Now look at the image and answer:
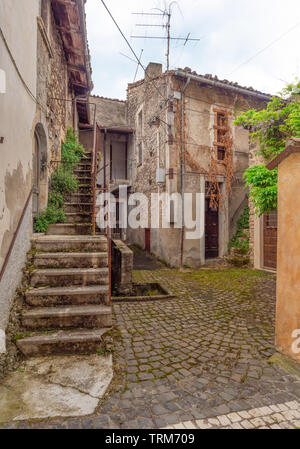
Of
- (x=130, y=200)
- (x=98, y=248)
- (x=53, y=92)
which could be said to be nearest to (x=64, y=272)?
(x=98, y=248)

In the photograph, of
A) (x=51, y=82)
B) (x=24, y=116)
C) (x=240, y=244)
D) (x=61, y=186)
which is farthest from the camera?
(x=240, y=244)

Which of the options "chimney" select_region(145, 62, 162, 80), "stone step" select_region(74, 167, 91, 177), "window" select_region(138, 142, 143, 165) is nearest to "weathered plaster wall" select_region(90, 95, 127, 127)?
"window" select_region(138, 142, 143, 165)

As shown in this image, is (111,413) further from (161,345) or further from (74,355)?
(161,345)

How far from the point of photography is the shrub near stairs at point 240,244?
8711 mm

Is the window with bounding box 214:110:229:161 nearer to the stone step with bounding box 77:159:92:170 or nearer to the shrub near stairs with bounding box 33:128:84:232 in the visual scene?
the stone step with bounding box 77:159:92:170

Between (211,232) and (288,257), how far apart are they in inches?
262

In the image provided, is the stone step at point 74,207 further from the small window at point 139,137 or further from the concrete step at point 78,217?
the small window at point 139,137

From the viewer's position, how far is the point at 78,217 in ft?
18.9

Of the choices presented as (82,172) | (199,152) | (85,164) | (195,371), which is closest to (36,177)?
(82,172)

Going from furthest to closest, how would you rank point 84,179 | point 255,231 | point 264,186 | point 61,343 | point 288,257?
point 255,231
point 84,179
point 264,186
point 288,257
point 61,343

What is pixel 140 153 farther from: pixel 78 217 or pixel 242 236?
pixel 78 217

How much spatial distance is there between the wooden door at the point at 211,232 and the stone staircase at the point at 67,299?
20.1ft

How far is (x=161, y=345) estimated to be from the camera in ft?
9.95

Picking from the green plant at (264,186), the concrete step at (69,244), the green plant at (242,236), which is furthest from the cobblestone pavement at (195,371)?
the green plant at (242,236)
